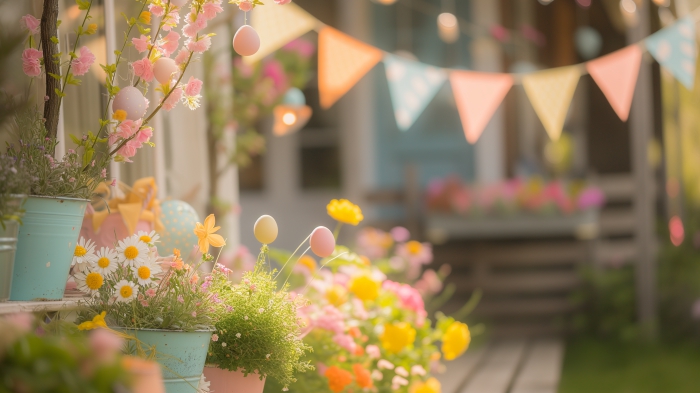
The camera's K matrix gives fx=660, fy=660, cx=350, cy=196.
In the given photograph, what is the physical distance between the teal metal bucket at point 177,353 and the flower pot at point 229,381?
17cm

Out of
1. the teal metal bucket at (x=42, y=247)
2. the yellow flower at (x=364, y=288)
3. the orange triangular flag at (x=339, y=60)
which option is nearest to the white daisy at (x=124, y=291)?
the teal metal bucket at (x=42, y=247)

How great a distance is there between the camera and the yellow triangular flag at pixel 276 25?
2.97 metres

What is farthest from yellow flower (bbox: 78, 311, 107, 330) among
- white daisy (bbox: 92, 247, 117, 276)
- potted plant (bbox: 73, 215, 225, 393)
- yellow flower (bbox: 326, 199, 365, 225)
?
yellow flower (bbox: 326, 199, 365, 225)

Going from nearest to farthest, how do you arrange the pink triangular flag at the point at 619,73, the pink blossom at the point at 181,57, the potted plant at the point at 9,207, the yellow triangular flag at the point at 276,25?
the potted plant at the point at 9,207 < the pink blossom at the point at 181,57 < the yellow triangular flag at the point at 276,25 < the pink triangular flag at the point at 619,73

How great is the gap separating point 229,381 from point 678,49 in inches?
104

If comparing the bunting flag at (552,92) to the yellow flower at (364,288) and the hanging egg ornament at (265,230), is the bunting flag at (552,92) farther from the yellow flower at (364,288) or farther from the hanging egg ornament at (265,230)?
the hanging egg ornament at (265,230)

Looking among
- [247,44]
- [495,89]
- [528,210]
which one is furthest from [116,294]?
[528,210]

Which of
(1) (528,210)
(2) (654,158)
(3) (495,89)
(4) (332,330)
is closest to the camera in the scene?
(4) (332,330)

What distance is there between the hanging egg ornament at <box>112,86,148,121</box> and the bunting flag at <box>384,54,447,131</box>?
Answer: 199 cm

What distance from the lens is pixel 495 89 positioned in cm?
347

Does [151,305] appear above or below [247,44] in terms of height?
below

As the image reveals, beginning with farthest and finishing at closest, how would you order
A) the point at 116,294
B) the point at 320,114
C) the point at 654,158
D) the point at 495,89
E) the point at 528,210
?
the point at 320,114, the point at 654,158, the point at 528,210, the point at 495,89, the point at 116,294

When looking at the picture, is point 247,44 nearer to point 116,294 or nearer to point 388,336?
point 116,294

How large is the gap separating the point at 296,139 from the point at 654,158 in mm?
3562
